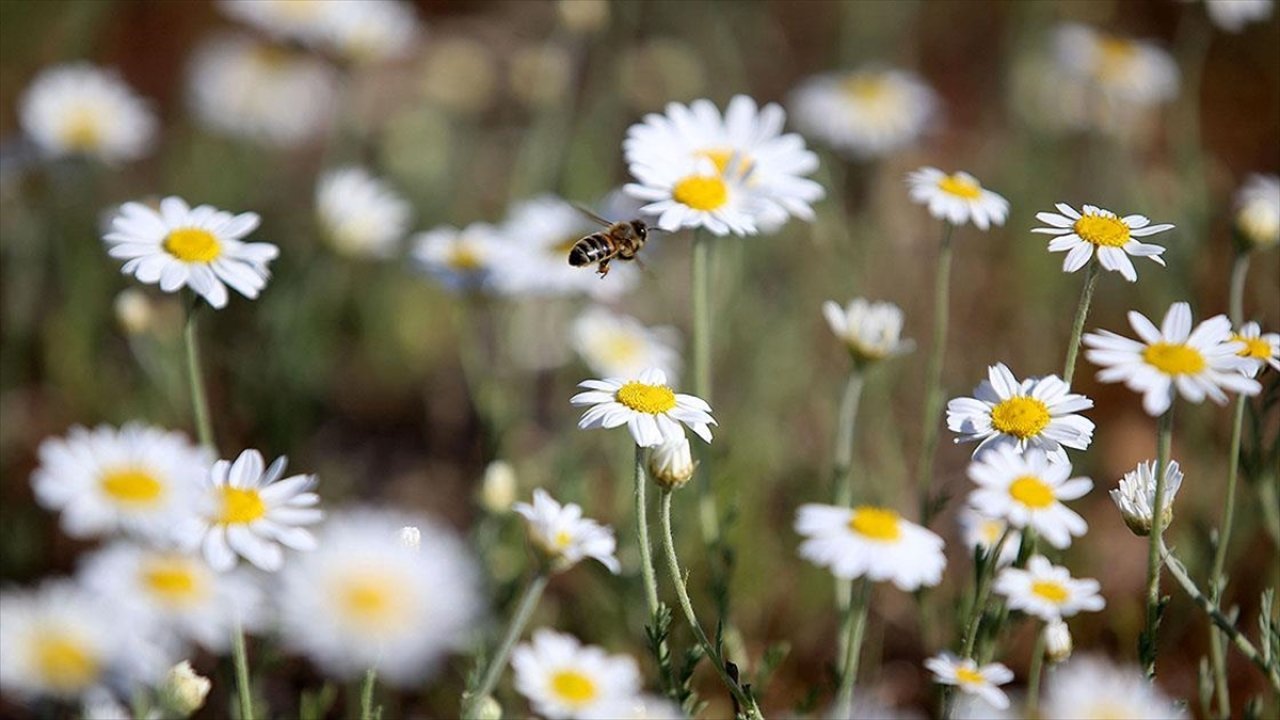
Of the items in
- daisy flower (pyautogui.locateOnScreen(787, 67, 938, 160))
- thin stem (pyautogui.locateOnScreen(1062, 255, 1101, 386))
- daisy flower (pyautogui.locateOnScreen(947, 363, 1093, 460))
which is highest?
daisy flower (pyautogui.locateOnScreen(787, 67, 938, 160))

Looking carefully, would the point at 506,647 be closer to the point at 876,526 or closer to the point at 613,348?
the point at 876,526

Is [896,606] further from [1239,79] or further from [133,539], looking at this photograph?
[1239,79]

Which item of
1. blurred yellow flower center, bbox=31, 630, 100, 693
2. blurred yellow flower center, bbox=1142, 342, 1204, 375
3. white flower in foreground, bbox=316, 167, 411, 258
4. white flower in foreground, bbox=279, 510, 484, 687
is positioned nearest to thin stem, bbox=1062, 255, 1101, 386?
blurred yellow flower center, bbox=1142, 342, 1204, 375

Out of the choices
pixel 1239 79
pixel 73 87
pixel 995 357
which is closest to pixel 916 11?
pixel 1239 79

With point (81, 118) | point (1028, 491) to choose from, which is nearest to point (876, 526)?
point (1028, 491)

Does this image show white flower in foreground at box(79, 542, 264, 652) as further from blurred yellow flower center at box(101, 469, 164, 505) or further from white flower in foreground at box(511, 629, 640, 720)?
white flower in foreground at box(511, 629, 640, 720)
